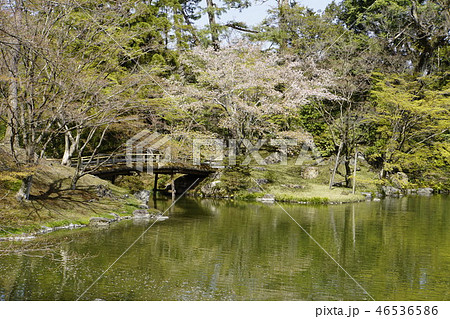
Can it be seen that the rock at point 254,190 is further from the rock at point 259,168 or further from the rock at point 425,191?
the rock at point 425,191

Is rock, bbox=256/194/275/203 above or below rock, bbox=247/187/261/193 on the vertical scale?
below

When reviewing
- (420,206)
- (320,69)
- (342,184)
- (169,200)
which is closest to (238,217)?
(169,200)

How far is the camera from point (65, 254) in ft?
37.8

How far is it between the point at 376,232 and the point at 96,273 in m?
10.6

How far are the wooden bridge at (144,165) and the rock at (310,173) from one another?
7092 millimetres

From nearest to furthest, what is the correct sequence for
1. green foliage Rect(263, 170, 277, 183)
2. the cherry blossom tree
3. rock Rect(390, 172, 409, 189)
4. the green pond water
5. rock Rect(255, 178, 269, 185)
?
the green pond water
the cherry blossom tree
rock Rect(255, 178, 269, 185)
green foliage Rect(263, 170, 277, 183)
rock Rect(390, 172, 409, 189)

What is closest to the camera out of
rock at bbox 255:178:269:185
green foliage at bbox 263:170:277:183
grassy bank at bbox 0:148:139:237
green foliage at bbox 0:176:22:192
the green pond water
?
the green pond water

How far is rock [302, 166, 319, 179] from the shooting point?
31297 millimetres

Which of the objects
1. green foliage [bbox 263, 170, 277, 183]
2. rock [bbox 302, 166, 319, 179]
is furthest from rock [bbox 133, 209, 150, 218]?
rock [bbox 302, 166, 319, 179]

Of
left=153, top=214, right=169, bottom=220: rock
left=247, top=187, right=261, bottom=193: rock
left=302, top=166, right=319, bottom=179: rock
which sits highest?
left=302, top=166, right=319, bottom=179: rock

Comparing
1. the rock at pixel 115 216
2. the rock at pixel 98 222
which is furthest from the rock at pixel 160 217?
the rock at pixel 98 222

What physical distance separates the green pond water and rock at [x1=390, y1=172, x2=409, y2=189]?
480 inches

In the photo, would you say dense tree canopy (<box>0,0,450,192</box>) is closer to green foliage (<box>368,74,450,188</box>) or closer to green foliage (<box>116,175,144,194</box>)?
green foliage (<box>368,74,450,188</box>)

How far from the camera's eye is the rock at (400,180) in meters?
30.9
